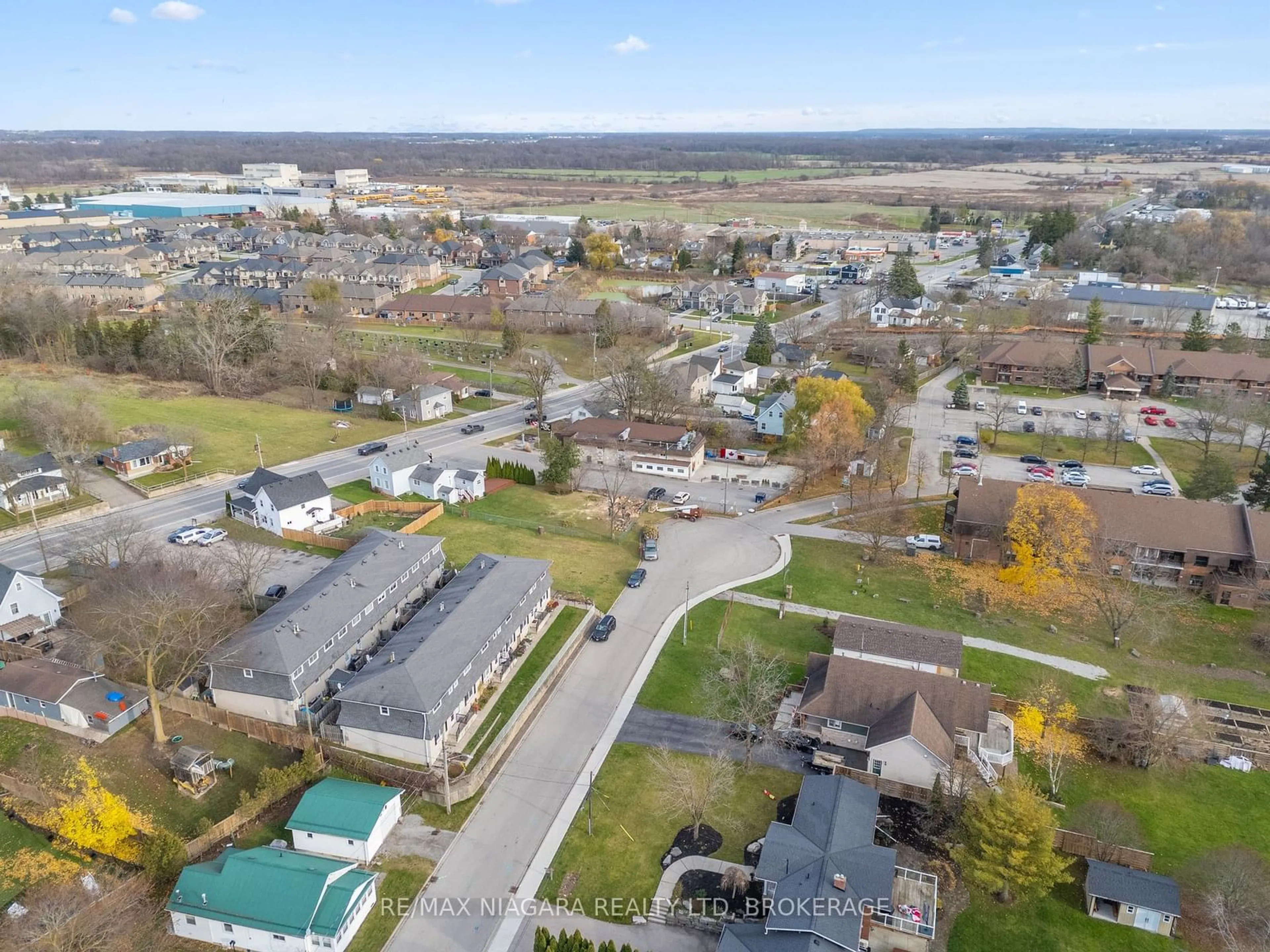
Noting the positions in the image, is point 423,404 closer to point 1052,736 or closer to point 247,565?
point 247,565

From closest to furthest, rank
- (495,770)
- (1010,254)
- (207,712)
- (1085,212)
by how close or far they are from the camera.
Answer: (495,770), (207,712), (1010,254), (1085,212)

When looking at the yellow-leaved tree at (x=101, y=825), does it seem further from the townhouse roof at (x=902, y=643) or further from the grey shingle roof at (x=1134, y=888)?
the grey shingle roof at (x=1134, y=888)

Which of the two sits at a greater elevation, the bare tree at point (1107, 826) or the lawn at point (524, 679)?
the lawn at point (524, 679)

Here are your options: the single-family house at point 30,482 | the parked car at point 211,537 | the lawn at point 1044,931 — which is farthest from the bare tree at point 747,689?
the single-family house at point 30,482

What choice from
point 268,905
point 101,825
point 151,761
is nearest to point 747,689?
point 268,905

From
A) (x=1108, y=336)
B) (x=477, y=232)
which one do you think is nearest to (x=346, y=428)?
(x=1108, y=336)

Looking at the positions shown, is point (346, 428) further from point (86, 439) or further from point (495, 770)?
point (495, 770)
